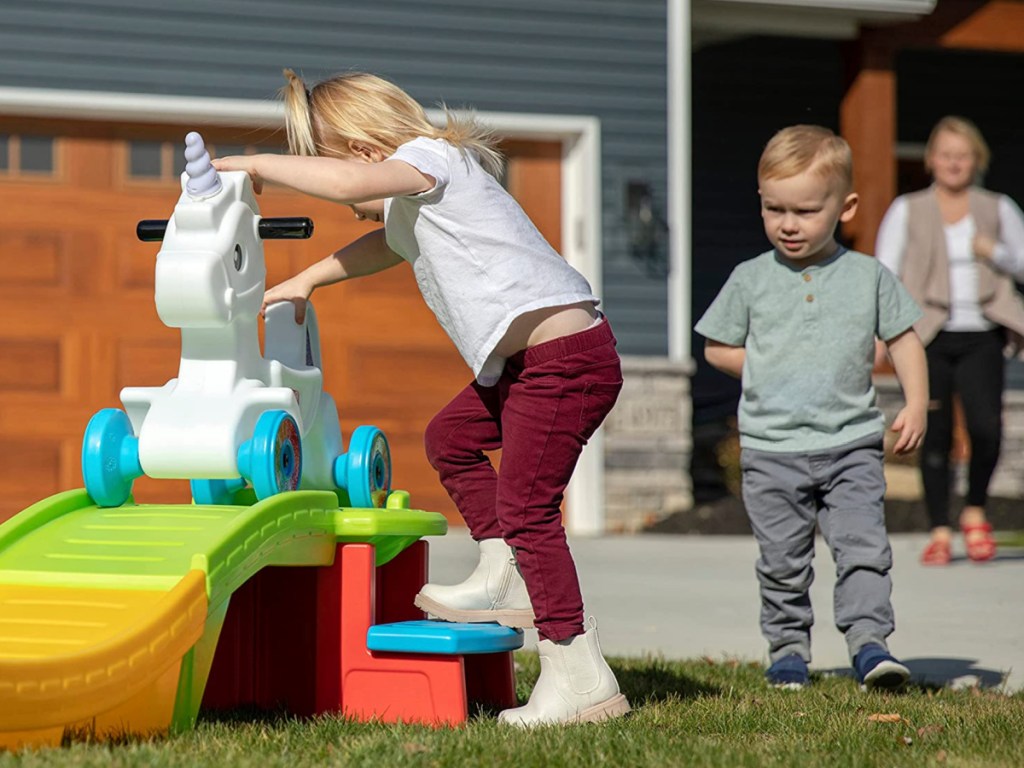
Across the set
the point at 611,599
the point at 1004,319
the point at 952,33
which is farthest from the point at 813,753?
the point at 952,33

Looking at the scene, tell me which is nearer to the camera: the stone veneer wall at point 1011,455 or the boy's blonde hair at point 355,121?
the boy's blonde hair at point 355,121

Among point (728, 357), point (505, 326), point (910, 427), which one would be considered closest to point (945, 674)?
point (910, 427)

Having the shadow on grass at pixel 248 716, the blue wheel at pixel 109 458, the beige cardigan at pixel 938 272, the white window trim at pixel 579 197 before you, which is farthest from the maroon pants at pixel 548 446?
the white window trim at pixel 579 197

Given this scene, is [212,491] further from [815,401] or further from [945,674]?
[945,674]

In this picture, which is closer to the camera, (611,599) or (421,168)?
(421,168)

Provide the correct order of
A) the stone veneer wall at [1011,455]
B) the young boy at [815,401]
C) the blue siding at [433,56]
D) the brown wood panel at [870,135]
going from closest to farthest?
the young boy at [815,401] < the blue siding at [433,56] < the brown wood panel at [870,135] < the stone veneer wall at [1011,455]

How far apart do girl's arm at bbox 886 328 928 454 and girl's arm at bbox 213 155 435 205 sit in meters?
1.52

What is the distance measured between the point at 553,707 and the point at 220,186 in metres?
1.41

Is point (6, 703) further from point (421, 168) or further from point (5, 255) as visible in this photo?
point (5, 255)

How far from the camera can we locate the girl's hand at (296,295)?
3922 mm

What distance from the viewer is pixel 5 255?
9297 millimetres

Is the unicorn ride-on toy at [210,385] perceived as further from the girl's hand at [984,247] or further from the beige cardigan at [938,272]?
the girl's hand at [984,247]

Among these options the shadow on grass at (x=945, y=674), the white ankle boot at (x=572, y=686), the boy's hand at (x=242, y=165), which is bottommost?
the shadow on grass at (x=945, y=674)

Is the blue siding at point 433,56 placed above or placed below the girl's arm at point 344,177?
above
